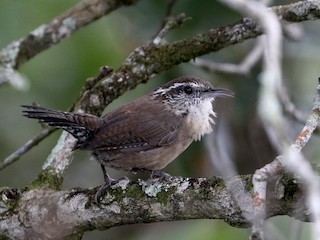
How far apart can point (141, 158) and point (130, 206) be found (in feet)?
3.10

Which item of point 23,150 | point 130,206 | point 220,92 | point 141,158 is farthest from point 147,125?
point 130,206

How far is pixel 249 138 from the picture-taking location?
6.43 metres

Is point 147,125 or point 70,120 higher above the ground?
point 147,125

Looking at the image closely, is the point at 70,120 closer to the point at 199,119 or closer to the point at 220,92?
the point at 199,119

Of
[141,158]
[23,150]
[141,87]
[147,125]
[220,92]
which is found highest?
[141,87]

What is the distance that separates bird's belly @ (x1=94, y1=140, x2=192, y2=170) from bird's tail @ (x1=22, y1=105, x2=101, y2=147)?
0.17 m

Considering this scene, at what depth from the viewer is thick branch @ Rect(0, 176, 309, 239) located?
3.18 meters

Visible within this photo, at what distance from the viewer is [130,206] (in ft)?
11.8

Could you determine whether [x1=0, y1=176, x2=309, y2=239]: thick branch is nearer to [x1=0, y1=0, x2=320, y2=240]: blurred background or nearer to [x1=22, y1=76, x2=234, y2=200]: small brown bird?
[x1=22, y1=76, x2=234, y2=200]: small brown bird

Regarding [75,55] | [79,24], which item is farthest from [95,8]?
[75,55]

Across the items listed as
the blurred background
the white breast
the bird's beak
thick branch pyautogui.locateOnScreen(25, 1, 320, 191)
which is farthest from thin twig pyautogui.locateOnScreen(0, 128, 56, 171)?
the blurred background

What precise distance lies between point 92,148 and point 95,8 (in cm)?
117

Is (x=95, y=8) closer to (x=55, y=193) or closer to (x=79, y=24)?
(x=79, y=24)

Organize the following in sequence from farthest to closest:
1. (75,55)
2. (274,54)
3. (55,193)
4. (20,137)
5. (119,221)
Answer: (20,137) → (75,55) → (55,193) → (119,221) → (274,54)
